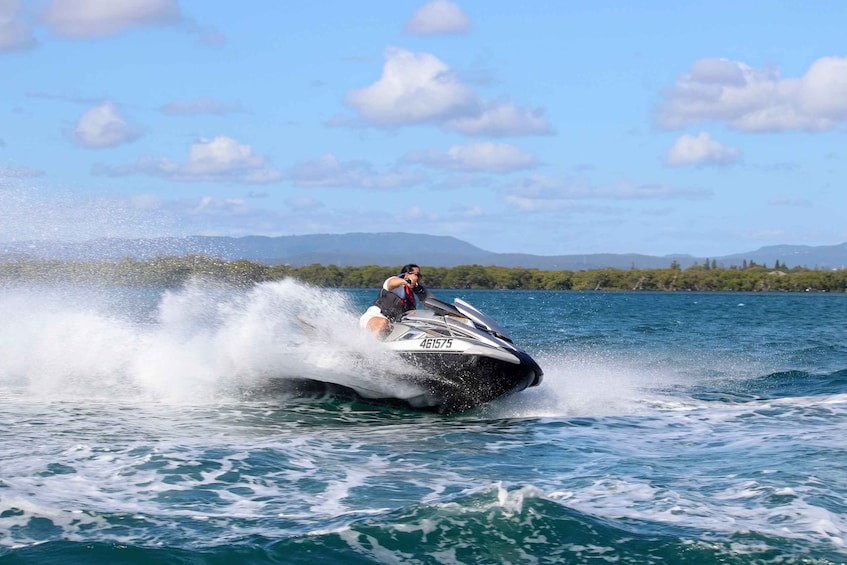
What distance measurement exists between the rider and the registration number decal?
2.62ft

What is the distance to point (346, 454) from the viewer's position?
9.91 meters

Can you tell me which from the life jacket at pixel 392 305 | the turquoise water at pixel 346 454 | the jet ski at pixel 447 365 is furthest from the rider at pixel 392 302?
the turquoise water at pixel 346 454

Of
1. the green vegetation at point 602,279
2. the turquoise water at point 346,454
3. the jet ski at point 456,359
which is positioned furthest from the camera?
the green vegetation at point 602,279

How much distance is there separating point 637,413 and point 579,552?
6.66 meters

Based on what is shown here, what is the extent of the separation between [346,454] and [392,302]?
3613 mm

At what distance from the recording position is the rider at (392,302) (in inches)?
515

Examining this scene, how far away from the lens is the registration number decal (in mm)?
12273

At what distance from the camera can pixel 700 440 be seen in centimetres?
1110

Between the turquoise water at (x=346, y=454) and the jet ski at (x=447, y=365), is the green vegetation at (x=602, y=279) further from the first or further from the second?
the jet ski at (x=447, y=365)

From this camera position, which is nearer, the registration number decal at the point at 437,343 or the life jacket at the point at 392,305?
the registration number decal at the point at 437,343

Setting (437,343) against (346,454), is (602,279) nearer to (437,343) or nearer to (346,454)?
(437,343)

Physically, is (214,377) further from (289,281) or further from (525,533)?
(525,533)

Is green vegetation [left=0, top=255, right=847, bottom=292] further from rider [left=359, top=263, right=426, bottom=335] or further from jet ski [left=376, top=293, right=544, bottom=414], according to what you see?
jet ski [left=376, top=293, right=544, bottom=414]

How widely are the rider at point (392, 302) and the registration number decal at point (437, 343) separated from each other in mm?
797
